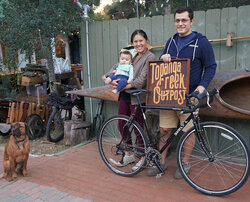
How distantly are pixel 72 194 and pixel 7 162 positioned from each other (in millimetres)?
1076

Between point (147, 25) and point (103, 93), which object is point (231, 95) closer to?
point (147, 25)

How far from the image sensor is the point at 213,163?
11.4ft

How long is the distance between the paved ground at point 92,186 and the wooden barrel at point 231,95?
0.88 meters

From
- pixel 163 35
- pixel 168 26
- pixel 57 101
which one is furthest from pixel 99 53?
pixel 168 26

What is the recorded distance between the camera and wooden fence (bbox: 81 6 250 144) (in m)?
3.54

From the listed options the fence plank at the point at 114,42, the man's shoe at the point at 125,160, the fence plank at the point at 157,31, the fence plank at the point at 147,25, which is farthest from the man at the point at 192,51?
the fence plank at the point at 114,42

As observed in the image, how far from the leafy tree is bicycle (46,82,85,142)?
3.30ft

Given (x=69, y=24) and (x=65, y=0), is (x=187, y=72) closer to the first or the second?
(x=69, y=24)

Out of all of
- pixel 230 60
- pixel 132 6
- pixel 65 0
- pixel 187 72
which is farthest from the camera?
pixel 132 6

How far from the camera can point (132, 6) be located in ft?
46.9

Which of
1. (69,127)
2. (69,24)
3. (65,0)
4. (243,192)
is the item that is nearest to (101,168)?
(69,127)

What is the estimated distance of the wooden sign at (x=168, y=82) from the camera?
284 centimetres

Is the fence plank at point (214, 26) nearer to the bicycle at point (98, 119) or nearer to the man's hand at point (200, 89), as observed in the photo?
the man's hand at point (200, 89)

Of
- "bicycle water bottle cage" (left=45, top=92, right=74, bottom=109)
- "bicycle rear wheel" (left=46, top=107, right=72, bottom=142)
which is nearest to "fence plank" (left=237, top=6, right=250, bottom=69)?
"bicycle water bottle cage" (left=45, top=92, right=74, bottom=109)
